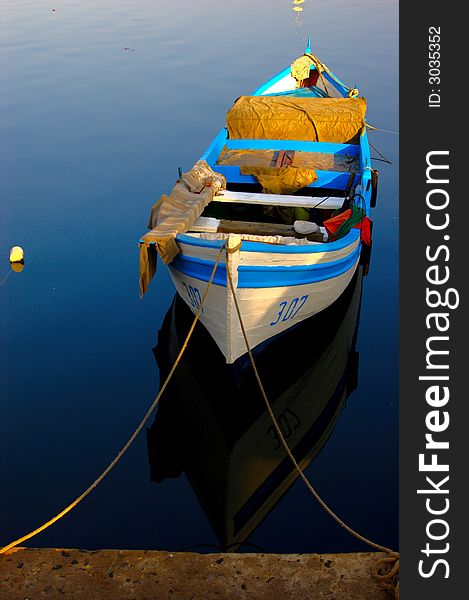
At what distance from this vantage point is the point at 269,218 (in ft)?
44.4

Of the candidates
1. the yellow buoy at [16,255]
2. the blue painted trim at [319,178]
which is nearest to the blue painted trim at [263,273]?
the blue painted trim at [319,178]

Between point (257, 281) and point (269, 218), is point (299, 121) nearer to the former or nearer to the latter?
point (269, 218)

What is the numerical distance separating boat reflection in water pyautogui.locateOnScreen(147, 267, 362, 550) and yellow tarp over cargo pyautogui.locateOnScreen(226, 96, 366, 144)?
5495 millimetres

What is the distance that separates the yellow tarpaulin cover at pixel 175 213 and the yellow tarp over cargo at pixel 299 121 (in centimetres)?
297

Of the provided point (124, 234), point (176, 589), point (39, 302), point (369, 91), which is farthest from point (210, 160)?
point (369, 91)

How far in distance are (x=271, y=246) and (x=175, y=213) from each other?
258 cm

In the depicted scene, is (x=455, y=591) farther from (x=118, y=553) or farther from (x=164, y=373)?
(x=164, y=373)

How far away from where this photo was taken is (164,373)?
10727 millimetres

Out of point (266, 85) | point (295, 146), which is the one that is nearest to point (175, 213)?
point (295, 146)

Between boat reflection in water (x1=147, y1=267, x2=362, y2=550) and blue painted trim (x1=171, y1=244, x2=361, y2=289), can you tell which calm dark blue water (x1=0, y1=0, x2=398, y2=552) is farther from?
blue painted trim (x1=171, y1=244, x2=361, y2=289)

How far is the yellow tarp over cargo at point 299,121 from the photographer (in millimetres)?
15820

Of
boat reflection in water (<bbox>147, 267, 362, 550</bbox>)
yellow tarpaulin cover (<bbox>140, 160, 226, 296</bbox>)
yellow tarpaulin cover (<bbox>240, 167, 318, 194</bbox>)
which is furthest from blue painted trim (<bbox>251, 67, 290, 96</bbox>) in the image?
boat reflection in water (<bbox>147, 267, 362, 550</bbox>)

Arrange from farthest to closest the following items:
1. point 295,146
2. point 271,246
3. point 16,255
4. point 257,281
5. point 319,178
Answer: point 295,146, point 16,255, point 319,178, point 257,281, point 271,246

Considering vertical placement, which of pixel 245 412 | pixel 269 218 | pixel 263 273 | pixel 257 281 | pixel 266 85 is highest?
pixel 266 85
